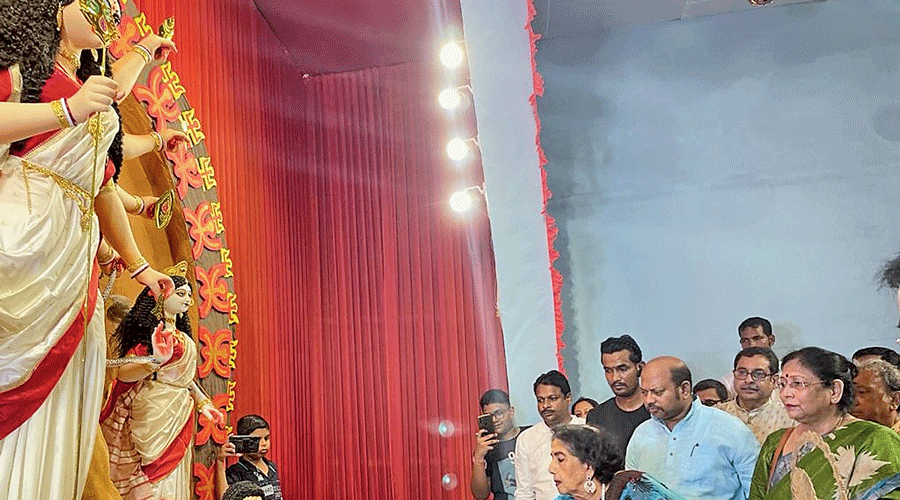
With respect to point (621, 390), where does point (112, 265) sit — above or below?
above

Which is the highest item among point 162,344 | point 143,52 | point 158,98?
point 158,98

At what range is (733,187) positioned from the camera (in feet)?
6.82

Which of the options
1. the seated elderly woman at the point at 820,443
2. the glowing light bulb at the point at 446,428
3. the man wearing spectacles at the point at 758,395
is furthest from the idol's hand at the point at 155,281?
the seated elderly woman at the point at 820,443

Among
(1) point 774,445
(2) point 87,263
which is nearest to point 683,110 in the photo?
(1) point 774,445

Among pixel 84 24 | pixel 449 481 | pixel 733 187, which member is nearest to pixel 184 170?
pixel 84 24

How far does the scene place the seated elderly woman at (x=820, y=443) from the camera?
76.4 inches

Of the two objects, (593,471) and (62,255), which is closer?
(62,255)

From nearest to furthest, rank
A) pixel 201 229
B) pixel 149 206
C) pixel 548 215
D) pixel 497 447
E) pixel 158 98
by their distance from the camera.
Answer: pixel 548 215
pixel 497 447
pixel 149 206
pixel 158 98
pixel 201 229

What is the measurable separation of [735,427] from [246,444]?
1797 millimetres

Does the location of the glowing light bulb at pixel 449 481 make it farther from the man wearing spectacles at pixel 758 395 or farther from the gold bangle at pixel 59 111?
the gold bangle at pixel 59 111

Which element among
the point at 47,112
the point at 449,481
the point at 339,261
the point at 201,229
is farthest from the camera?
the point at 449,481

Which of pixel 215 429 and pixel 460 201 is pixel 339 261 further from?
pixel 460 201

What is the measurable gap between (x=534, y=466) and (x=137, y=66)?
4.94 feet

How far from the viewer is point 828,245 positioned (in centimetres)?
200
